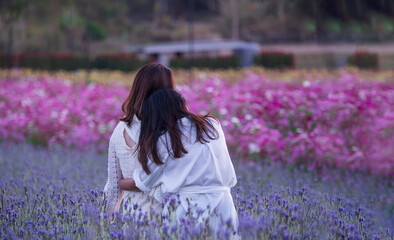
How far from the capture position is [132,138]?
2719 mm

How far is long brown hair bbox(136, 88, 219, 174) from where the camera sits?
2.56 metres

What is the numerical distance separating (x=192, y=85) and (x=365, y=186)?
5606 millimetres

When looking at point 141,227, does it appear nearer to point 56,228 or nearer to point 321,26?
point 56,228

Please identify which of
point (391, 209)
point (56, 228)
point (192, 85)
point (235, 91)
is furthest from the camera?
point (192, 85)

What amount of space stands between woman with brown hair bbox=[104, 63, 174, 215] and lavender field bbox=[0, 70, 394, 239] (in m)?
0.10

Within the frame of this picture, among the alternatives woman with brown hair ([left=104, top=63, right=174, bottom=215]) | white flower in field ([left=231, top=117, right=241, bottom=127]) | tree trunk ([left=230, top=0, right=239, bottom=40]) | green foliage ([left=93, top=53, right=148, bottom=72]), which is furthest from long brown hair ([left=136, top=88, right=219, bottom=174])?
tree trunk ([left=230, top=0, right=239, bottom=40])

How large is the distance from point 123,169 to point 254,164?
3079mm

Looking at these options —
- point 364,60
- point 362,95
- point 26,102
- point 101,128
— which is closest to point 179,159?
point 362,95

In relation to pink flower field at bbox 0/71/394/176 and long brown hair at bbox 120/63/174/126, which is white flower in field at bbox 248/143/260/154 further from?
long brown hair at bbox 120/63/174/126

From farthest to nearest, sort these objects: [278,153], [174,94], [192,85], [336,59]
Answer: [336,59]
[192,85]
[278,153]
[174,94]

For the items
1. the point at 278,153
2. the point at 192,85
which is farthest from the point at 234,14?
the point at 278,153

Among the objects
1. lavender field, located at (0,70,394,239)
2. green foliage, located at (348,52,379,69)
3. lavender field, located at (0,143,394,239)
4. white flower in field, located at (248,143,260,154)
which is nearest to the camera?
lavender field, located at (0,143,394,239)

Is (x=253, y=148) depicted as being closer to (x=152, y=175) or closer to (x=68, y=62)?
(x=152, y=175)

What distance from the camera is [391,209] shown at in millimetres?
4277
